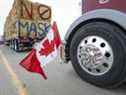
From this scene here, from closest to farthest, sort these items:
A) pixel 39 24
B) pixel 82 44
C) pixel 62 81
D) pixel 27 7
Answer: pixel 82 44 → pixel 62 81 → pixel 27 7 → pixel 39 24

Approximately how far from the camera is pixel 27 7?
41.4ft

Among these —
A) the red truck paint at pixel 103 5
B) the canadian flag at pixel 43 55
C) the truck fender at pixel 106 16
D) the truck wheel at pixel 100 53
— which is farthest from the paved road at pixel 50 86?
the red truck paint at pixel 103 5

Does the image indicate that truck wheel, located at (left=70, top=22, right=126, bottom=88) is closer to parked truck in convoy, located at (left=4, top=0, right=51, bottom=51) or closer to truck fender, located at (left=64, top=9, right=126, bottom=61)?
truck fender, located at (left=64, top=9, right=126, bottom=61)

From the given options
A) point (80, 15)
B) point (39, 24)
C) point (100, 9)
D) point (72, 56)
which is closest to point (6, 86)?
point (72, 56)

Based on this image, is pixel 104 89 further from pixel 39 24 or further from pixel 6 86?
pixel 39 24

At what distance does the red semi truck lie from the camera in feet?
11.1

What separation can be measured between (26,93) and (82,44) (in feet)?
4.24

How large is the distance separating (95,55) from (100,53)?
0.10m

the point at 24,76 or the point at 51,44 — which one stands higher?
the point at 51,44

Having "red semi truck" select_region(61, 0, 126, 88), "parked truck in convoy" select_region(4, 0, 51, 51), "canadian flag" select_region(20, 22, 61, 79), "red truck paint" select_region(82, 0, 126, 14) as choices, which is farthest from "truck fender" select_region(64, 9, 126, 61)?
"parked truck in convoy" select_region(4, 0, 51, 51)

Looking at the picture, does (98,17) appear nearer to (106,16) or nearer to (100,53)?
(106,16)

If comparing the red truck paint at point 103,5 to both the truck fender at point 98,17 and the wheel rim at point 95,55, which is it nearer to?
the truck fender at point 98,17

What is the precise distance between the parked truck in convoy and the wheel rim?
861 centimetres

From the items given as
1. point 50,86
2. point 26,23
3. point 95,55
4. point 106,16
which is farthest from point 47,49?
point 26,23
